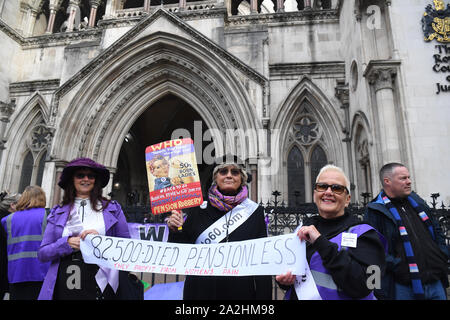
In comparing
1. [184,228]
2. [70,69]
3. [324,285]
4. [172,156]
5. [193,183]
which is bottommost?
[324,285]

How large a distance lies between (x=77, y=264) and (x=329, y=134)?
1115 centimetres

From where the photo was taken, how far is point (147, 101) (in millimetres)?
13602

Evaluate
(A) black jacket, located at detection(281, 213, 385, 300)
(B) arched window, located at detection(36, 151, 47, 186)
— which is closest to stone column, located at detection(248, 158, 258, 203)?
(A) black jacket, located at detection(281, 213, 385, 300)

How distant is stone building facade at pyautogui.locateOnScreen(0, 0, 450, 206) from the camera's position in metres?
9.02

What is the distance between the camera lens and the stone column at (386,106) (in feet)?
25.0

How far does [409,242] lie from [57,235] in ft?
10.9

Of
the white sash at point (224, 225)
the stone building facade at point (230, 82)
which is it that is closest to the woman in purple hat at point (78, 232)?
the white sash at point (224, 225)

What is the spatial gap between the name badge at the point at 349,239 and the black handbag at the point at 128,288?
189cm

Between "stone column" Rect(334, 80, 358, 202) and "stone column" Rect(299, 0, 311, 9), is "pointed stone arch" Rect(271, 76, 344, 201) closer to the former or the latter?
"stone column" Rect(334, 80, 358, 202)

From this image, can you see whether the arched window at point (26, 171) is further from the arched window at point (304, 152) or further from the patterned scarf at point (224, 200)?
the patterned scarf at point (224, 200)

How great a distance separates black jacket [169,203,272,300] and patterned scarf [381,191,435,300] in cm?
139

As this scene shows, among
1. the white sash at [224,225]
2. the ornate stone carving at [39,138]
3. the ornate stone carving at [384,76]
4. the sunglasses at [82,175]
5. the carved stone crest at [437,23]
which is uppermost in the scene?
the carved stone crest at [437,23]
